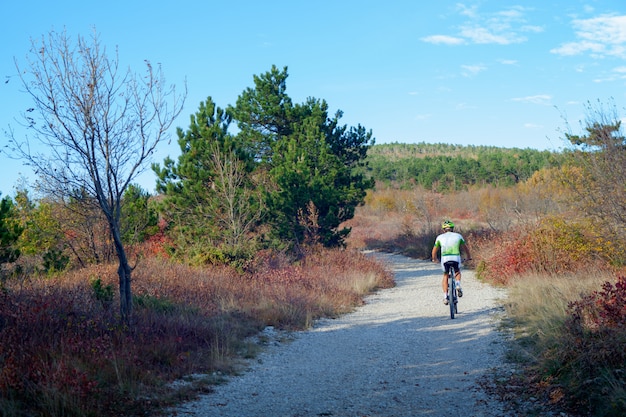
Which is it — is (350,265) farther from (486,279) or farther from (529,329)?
(529,329)

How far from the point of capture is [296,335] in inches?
413

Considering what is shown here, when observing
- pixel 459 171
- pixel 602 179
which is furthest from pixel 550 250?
pixel 459 171

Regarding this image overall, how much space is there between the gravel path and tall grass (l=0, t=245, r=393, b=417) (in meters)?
0.63

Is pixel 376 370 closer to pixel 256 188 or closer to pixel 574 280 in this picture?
pixel 574 280

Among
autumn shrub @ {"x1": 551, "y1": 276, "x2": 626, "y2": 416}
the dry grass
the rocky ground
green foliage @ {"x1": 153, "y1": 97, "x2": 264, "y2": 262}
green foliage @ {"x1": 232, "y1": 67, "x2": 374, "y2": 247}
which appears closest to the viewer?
autumn shrub @ {"x1": 551, "y1": 276, "x2": 626, "y2": 416}

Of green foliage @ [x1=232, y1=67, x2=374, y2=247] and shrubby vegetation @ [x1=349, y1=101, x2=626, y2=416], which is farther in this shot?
green foliage @ [x1=232, y1=67, x2=374, y2=247]

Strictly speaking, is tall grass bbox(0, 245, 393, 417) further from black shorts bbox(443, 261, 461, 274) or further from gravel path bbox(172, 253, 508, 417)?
black shorts bbox(443, 261, 461, 274)

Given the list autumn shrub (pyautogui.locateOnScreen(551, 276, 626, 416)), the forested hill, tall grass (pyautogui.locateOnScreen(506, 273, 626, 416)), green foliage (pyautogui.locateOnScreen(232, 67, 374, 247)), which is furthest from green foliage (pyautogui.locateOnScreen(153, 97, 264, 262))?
the forested hill

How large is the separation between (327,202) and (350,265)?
443 cm

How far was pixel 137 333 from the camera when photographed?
7777 mm

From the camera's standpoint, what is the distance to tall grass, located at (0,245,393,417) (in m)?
5.46

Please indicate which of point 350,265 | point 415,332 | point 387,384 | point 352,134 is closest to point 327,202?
point 350,265

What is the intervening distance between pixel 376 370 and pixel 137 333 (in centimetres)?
365

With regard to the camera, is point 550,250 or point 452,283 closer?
point 452,283
